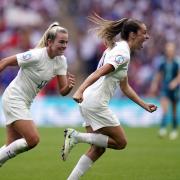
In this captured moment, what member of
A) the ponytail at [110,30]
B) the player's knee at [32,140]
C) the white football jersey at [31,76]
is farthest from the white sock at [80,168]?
the ponytail at [110,30]

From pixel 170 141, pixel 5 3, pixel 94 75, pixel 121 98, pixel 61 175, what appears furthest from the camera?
pixel 5 3

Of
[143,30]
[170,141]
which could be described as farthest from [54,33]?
[170,141]

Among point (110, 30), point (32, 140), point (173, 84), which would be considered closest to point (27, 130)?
point (32, 140)

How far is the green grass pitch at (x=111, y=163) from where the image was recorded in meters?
10.8

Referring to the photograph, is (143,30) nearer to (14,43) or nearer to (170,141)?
(170,141)

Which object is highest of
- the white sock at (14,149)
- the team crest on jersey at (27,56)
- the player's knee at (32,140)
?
the team crest on jersey at (27,56)

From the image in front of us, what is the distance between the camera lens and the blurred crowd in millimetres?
24547

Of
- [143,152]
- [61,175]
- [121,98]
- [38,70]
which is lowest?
[121,98]

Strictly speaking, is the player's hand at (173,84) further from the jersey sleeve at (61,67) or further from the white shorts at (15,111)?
the white shorts at (15,111)

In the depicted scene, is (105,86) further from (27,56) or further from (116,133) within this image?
(27,56)

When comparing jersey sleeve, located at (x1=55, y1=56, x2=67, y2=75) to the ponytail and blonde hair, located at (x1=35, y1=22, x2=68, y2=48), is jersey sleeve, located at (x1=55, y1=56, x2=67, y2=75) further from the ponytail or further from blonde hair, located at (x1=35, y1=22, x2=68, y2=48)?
the ponytail

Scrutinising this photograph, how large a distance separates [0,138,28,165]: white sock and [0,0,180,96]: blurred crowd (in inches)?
565

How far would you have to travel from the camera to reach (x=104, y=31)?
948cm

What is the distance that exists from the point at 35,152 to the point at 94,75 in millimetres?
6483
